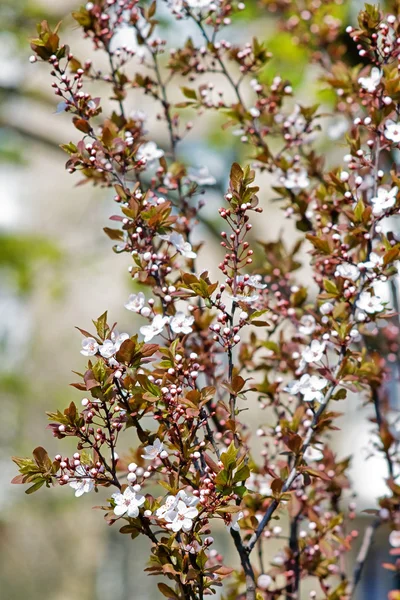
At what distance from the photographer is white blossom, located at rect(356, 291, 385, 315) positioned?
1325mm

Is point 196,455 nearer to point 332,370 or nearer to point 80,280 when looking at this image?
point 332,370

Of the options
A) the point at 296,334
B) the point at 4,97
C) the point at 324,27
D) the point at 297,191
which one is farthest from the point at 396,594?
the point at 4,97

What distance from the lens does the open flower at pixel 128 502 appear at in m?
1.13

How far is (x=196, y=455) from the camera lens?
1173 millimetres

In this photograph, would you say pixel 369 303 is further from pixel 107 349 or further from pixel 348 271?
pixel 107 349

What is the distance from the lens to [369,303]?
1.34 meters

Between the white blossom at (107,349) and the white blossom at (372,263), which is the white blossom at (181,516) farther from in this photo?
the white blossom at (372,263)

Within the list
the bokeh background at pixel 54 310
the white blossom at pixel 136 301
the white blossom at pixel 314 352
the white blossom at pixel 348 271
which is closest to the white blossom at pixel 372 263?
the white blossom at pixel 348 271

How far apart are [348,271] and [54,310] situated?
9819mm

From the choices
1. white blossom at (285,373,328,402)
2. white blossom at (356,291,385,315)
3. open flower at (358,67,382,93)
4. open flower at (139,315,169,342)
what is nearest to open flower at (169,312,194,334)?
open flower at (139,315,169,342)

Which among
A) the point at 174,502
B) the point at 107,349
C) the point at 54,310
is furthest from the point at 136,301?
the point at 54,310

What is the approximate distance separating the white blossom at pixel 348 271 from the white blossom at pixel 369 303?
0.04 m

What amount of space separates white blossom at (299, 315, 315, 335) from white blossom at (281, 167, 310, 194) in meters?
0.33

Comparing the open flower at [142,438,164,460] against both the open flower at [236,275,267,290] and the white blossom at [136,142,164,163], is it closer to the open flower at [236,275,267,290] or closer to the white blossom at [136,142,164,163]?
the open flower at [236,275,267,290]
